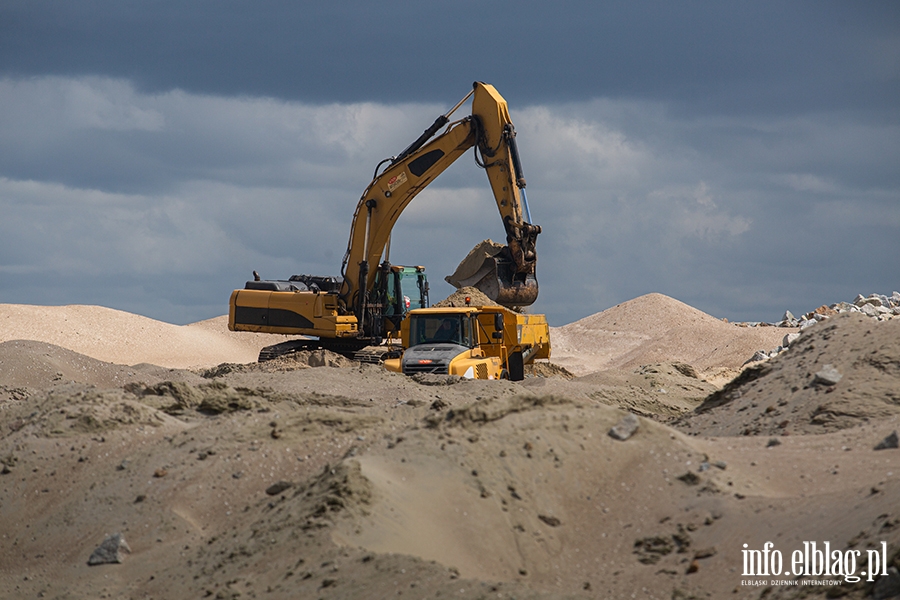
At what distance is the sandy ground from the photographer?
271 inches

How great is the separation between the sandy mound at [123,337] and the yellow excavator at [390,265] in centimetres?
919

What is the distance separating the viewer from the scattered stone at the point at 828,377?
11.3 metres

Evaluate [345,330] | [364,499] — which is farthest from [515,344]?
[364,499]

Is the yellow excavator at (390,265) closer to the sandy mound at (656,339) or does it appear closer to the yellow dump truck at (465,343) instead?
the yellow dump truck at (465,343)

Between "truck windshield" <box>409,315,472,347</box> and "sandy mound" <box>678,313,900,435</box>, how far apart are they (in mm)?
4378

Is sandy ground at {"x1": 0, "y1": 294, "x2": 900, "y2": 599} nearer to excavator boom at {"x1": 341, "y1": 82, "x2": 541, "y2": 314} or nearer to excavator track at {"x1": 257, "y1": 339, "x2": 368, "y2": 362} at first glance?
excavator boom at {"x1": 341, "y1": 82, "x2": 541, "y2": 314}

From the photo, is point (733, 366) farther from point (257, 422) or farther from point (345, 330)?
point (257, 422)

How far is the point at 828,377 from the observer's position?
1137cm

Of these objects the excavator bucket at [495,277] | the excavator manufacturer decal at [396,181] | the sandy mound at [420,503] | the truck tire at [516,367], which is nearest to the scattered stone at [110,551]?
the sandy mound at [420,503]

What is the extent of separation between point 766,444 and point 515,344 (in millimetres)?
8324

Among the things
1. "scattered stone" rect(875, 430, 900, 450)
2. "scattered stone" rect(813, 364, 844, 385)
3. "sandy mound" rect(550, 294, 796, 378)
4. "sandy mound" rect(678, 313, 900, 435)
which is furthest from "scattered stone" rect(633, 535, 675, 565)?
"sandy mound" rect(550, 294, 796, 378)

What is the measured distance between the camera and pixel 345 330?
20.2 meters

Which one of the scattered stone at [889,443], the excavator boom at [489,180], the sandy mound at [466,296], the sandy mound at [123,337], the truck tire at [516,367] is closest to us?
the scattered stone at [889,443]

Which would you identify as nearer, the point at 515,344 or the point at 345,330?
the point at 515,344
